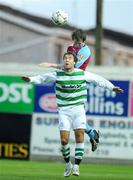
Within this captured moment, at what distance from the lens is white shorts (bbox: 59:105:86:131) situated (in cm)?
1669

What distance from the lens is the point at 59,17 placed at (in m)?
17.2

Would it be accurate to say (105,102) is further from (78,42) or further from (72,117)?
(72,117)

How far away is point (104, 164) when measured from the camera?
2706 cm

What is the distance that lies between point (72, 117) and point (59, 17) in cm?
191

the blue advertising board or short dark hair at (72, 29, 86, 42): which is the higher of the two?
short dark hair at (72, 29, 86, 42)

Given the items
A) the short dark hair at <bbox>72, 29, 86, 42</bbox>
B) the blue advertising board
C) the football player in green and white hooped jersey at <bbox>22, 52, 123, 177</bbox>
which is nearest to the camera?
the football player in green and white hooped jersey at <bbox>22, 52, 123, 177</bbox>

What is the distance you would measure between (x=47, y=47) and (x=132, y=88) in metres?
23.5

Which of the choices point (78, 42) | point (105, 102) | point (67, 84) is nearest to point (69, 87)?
point (67, 84)

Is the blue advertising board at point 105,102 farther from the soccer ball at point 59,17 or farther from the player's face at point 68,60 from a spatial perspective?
the player's face at point 68,60

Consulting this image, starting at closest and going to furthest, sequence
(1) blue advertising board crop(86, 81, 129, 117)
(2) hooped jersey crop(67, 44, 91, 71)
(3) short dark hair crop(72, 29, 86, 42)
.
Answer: (3) short dark hair crop(72, 29, 86, 42) < (2) hooped jersey crop(67, 44, 91, 71) < (1) blue advertising board crop(86, 81, 129, 117)

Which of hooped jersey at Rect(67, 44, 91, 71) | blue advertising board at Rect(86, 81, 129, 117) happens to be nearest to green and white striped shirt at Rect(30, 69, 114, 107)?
hooped jersey at Rect(67, 44, 91, 71)

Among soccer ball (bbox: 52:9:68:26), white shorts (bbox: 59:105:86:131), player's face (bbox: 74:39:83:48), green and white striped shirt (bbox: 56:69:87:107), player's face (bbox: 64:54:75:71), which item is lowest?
white shorts (bbox: 59:105:86:131)

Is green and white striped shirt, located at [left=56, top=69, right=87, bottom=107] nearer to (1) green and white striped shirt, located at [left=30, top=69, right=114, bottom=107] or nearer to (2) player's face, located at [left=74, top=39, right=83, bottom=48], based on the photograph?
(1) green and white striped shirt, located at [left=30, top=69, right=114, bottom=107]

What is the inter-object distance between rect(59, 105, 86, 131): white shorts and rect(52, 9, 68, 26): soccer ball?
1621 mm
